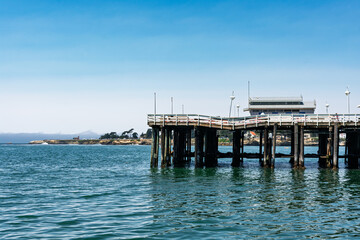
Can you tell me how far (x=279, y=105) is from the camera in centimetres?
10269

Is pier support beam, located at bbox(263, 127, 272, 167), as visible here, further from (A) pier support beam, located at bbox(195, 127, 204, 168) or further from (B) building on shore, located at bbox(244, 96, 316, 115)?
(B) building on shore, located at bbox(244, 96, 316, 115)

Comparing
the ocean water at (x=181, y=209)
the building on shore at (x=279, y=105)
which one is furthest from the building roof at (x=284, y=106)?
the ocean water at (x=181, y=209)

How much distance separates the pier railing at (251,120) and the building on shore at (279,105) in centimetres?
5995

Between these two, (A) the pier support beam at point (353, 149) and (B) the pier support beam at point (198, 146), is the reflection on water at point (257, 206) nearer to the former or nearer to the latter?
(B) the pier support beam at point (198, 146)

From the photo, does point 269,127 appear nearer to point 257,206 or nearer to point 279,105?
point 257,206

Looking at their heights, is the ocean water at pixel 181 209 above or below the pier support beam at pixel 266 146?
below

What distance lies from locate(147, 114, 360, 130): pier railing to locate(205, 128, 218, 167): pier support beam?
13.1 ft

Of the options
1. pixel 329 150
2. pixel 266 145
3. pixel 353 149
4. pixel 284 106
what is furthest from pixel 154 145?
pixel 284 106

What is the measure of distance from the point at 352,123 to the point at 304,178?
9253 mm

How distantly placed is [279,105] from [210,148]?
186 ft

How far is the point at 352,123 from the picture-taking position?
132 ft

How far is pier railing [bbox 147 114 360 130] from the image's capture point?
1597 inches

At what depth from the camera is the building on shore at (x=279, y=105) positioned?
332ft

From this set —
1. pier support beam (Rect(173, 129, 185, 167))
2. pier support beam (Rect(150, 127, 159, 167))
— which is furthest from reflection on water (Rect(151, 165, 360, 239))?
pier support beam (Rect(173, 129, 185, 167))
